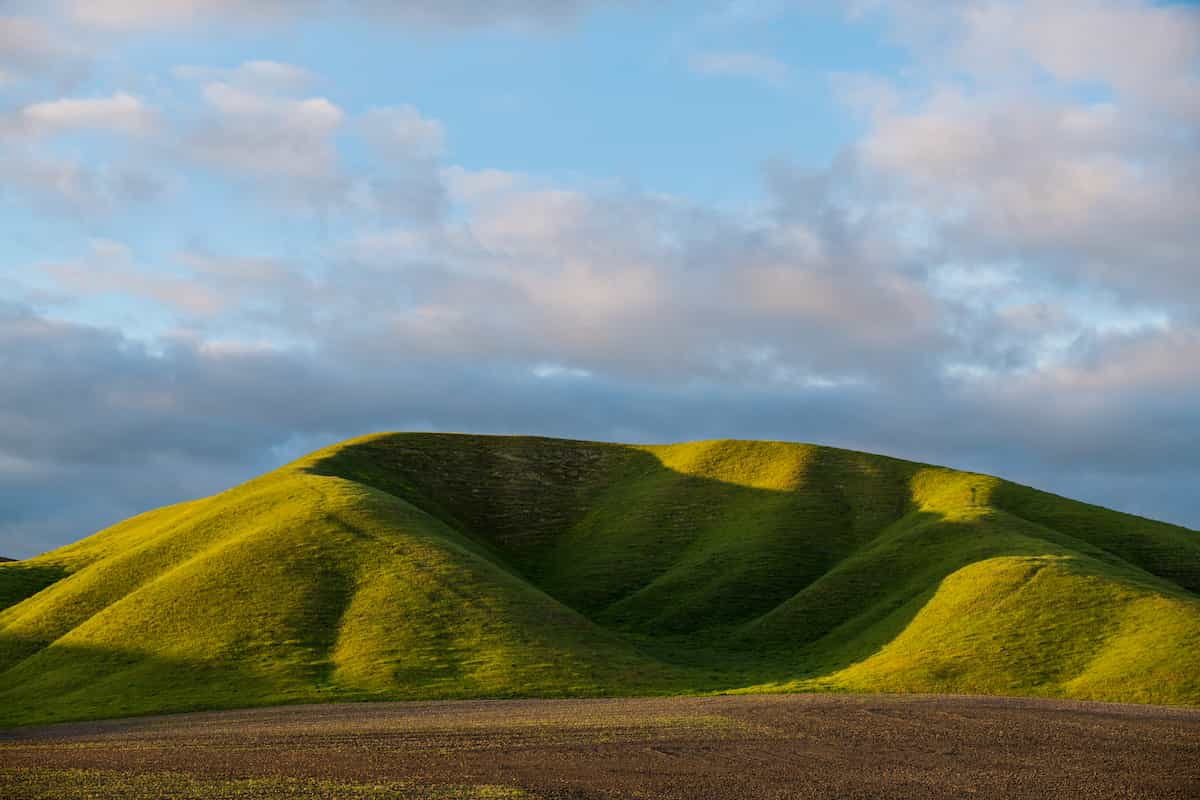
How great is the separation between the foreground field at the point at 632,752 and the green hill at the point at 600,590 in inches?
484

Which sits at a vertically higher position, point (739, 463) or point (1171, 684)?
point (739, 463)

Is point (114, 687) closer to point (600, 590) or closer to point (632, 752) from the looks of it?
point (632, 752)

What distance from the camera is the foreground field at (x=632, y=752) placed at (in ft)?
135

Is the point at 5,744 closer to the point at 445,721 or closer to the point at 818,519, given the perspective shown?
the point at 445,721

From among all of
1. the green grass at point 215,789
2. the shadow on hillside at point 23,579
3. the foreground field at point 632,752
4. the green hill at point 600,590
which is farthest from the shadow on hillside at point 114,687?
the green grass at point 215,789

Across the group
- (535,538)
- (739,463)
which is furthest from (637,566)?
(739,463)

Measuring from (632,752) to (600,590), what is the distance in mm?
73557

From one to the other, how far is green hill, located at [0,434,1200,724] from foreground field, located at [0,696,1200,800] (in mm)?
12282

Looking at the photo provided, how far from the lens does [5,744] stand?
5788 centimetres

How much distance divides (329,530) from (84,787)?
68.3 meters

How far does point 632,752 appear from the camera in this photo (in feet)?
161

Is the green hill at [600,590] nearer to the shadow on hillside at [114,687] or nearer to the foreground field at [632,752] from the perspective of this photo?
the shadow on hillside at [114,687]

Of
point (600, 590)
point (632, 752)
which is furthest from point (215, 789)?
point (600, 590)

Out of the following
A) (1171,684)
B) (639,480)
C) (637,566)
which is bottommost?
(1171,684)
